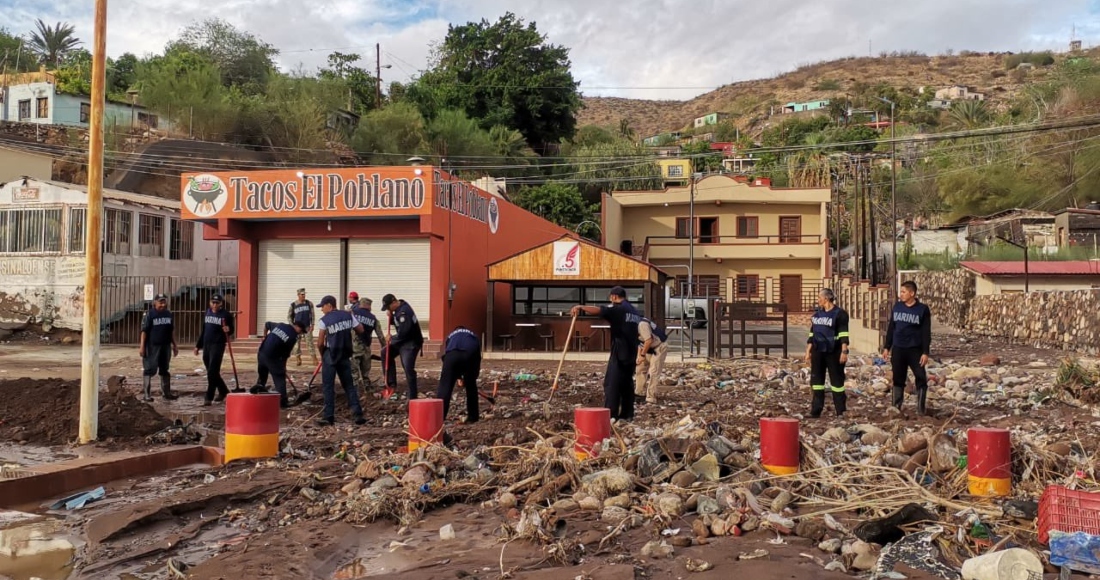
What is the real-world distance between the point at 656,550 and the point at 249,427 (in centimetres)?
448

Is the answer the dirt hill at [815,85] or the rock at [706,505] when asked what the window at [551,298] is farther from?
the dirt hill at [815,85]

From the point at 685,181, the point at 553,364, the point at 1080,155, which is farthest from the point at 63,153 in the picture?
the point at 1080,155

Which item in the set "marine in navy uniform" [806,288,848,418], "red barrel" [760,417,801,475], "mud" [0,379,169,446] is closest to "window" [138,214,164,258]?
"mud" [0,379,169,446]

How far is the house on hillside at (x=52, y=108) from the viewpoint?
40.4 meters

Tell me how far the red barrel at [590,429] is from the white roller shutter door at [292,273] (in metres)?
16.7

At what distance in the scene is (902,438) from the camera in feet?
23.6

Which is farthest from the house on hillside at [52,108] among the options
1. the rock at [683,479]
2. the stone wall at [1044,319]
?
the rock at [683,479]

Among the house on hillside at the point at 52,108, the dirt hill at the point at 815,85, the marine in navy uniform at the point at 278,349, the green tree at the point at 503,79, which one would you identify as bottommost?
the marine in navy uniform at the point at 278,349

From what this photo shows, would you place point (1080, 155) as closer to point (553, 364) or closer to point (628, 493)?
point (553, 364)

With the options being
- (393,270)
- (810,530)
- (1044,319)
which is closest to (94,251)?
(810,530)

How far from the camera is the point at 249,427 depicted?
7.98 meters

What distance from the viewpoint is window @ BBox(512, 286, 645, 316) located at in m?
24.0

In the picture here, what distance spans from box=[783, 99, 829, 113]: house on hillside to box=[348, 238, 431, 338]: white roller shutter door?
89.1 meters

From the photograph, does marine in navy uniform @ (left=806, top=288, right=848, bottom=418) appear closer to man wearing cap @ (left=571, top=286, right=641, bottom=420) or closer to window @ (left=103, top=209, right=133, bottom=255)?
man wearing cap @ (left=571, top=286, right=641, bottom=420)
